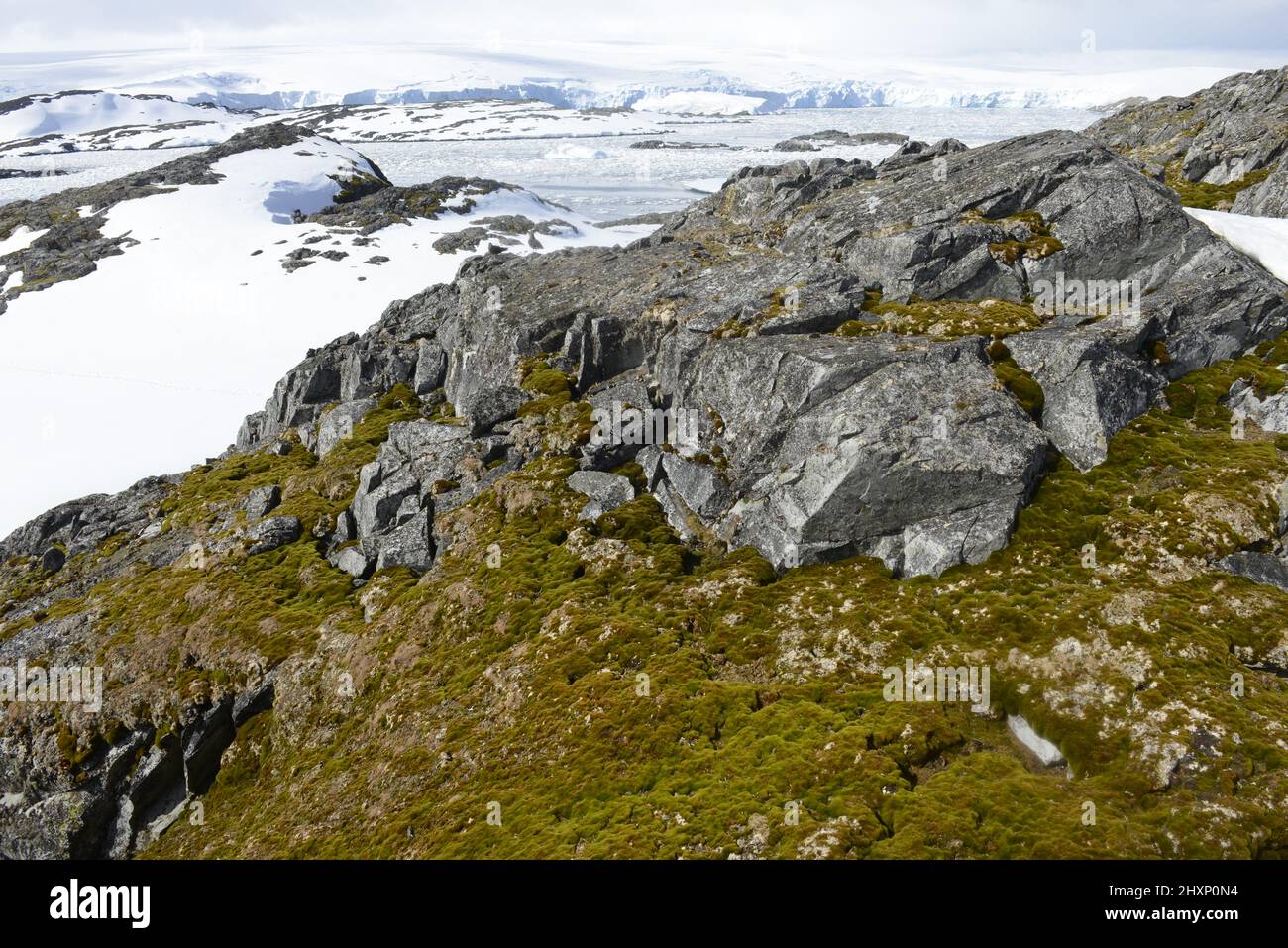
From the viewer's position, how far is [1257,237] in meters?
37.4

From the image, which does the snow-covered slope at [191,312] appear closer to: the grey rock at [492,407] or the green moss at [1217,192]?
the grey rock at [492,407]

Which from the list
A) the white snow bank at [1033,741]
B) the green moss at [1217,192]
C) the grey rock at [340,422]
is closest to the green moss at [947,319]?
the white snow bank at [1033,741]

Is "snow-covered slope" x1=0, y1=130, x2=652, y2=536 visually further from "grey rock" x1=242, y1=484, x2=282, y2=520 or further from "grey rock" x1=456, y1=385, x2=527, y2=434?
"grey rock" x1=456, y1=385, x2=527, y2=434

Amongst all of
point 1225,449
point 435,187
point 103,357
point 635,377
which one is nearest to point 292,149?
point 435,187

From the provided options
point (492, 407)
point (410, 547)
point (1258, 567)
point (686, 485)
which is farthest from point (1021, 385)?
point (410, 547)

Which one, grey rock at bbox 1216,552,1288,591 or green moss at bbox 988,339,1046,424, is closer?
grey rock at bbox 1216,552,1288,591

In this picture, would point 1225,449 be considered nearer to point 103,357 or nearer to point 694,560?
point 694,560

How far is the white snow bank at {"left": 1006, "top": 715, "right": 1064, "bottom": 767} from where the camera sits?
17.9m

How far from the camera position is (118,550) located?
42250mm

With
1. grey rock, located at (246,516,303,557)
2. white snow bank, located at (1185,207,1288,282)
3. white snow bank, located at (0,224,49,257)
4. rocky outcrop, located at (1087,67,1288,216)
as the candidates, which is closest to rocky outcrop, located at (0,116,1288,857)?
grey rock, located at (246,516,303,557)

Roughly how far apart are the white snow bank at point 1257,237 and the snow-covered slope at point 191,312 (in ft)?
290

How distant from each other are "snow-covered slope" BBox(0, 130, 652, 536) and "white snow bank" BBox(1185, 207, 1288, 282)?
88513mm

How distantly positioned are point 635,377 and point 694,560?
13.2 metres
